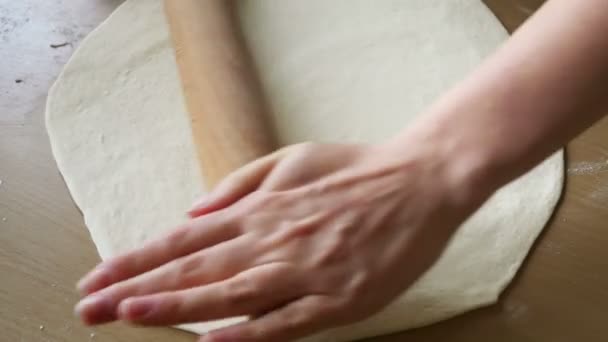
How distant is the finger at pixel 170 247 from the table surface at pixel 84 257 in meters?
0.22

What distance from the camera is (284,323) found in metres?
0.60

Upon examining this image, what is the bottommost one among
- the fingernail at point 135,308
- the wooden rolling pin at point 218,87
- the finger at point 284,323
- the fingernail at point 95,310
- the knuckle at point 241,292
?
the finger at point 284,323

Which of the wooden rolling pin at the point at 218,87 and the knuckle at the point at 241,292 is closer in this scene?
the knuckle at the point at 241,292

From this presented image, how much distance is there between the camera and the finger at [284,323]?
0.59 m

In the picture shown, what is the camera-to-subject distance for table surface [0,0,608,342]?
0.81m

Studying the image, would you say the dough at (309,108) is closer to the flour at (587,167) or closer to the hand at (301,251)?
the flour at (587,167)

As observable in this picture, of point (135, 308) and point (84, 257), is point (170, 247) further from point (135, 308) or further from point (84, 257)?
point (84, 257)

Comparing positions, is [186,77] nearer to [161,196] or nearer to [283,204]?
[161,196]

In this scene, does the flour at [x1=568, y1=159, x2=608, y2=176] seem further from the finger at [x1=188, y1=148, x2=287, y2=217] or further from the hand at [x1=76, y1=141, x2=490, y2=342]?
the finger at [x1=188, y1=148, x2=287, y2=217]

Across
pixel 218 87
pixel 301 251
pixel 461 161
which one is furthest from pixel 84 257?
pixel 461 161

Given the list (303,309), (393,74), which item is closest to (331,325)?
(303,309)

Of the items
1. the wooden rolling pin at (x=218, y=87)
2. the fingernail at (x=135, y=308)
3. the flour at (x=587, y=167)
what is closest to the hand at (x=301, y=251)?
the fingernail at (x=135, y=308)

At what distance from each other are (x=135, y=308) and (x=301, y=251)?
154mm

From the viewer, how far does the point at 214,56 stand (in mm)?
930
